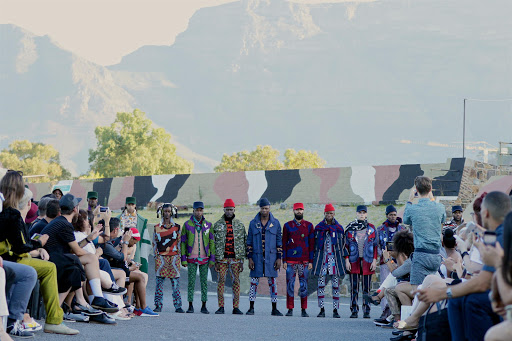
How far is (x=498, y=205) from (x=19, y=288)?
475cm

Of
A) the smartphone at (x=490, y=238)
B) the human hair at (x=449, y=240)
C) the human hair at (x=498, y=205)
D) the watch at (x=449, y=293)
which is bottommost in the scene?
the watch at (x=449, y=293)

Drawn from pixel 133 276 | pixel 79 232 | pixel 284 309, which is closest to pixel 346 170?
pixel 284 309

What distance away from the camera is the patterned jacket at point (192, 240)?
14398 mm

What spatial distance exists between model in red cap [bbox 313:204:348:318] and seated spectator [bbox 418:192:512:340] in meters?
8.18

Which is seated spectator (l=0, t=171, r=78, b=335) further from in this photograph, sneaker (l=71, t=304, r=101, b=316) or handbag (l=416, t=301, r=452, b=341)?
handbag (l=416, t=301, r=452, b=341)

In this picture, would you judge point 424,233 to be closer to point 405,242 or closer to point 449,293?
point 405,242

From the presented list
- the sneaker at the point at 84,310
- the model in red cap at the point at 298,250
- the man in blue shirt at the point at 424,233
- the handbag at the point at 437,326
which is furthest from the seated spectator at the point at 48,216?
the model in red cap at the point at 298,250

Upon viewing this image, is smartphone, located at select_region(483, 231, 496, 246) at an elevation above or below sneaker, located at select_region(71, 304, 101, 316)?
above

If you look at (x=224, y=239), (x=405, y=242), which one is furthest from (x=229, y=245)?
(x=405, y=242)

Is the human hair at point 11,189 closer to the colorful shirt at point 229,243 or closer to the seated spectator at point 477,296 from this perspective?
the seated spectator at point 477,296

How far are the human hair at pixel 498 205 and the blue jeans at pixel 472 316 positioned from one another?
0.72 meters

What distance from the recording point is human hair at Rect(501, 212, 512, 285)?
445 cm

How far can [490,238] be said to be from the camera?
534cm

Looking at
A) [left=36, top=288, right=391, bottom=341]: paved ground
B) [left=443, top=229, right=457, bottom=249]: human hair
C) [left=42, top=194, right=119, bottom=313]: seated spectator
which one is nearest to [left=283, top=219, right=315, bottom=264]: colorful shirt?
[left=36, top=288, right=391, bottom=341]: paved ground
